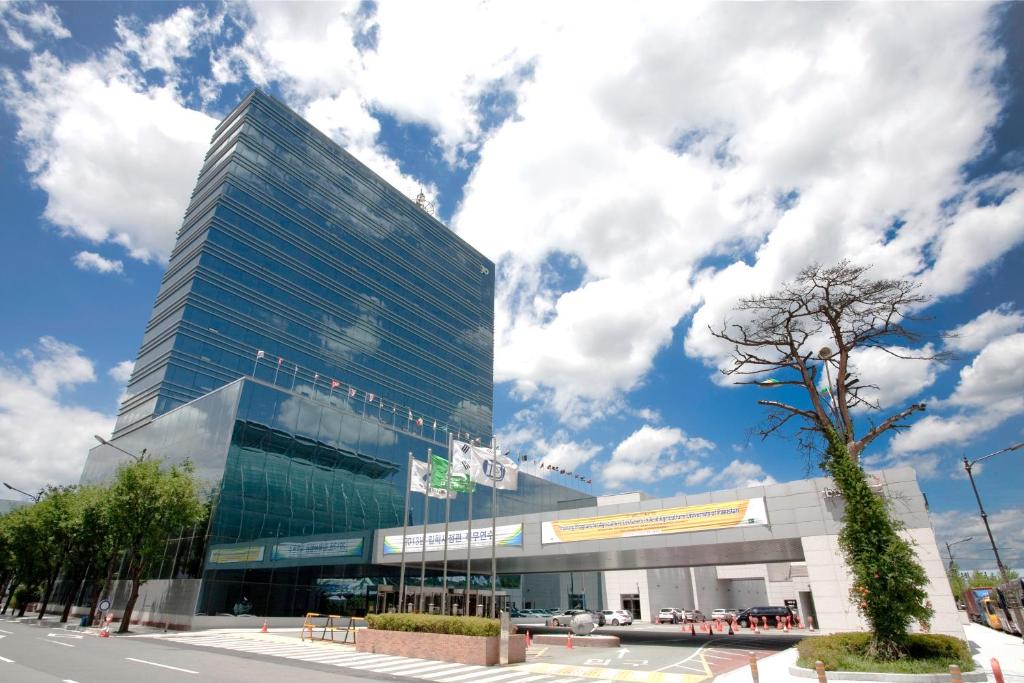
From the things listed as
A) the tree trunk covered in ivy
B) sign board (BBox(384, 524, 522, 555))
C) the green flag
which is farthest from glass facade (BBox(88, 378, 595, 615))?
the tree trunk covered in ivy

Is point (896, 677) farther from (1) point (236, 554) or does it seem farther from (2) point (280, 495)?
(2) point (280, 495)

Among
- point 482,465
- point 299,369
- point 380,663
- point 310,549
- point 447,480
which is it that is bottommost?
point 380,663

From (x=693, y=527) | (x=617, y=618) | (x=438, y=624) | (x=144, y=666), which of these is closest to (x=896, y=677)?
(x=693, y=527)

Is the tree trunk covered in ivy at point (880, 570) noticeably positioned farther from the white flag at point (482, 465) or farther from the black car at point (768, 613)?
the black car at point (768, 613)

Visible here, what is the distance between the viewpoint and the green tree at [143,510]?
34.9m

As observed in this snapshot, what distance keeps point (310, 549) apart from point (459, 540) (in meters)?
12.8

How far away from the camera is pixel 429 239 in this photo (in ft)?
358

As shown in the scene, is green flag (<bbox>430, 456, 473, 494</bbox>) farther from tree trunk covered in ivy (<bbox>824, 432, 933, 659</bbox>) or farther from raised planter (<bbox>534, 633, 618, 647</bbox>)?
tree trunk covered in ivy (<bbox>824, 432, 933, 659</bbox>)

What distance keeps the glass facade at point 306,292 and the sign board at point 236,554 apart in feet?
68.1

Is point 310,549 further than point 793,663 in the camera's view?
Yes

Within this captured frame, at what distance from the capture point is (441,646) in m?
21.5

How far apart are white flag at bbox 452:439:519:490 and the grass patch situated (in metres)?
14.2

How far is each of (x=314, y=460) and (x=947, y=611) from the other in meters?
43.4

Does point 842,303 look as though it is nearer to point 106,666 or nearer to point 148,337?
point 106,666
